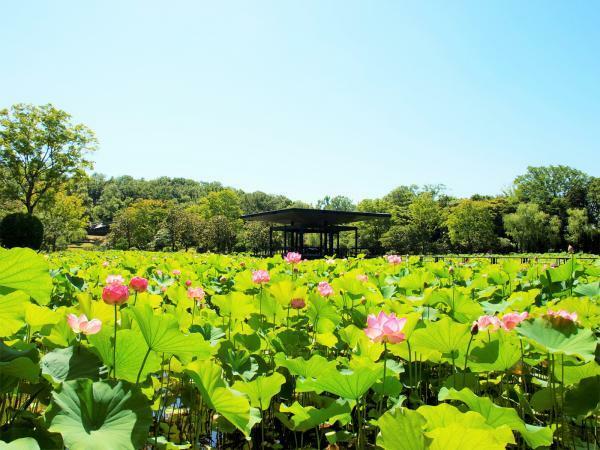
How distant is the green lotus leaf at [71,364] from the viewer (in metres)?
1.05

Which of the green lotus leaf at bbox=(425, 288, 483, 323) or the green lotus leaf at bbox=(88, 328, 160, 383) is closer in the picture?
the green lotus leaf at bbox=(88, 328, 160, 383)

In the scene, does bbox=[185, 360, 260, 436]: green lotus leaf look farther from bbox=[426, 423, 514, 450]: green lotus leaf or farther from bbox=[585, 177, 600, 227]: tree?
bbox=[585, 177, 600, 227]: tree

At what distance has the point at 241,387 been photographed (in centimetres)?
125

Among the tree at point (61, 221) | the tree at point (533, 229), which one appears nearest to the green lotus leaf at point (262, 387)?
the tree at point (61, 221)

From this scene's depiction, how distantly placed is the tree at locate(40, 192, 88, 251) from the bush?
983 cm

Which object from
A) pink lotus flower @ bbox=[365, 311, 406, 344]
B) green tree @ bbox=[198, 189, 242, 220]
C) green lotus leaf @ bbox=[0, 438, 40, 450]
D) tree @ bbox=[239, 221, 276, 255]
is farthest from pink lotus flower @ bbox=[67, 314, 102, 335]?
green tree @ bbox=[198, 189, 242, 220]

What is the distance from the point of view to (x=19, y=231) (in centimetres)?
1978

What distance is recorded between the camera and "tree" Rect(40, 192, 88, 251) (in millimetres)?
30375

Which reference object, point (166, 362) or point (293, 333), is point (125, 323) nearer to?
point (166, 362)

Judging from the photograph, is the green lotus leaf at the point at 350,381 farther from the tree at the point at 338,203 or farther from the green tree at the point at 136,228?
the tree at the point at 338,203

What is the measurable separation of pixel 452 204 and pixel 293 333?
5080cm

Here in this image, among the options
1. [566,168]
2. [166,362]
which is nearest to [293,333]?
[166,362]

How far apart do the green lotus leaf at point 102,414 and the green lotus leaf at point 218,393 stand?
0.14 m

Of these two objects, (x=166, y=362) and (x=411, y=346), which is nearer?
(x=411, y=346)
